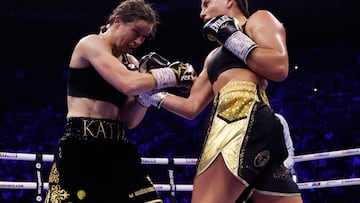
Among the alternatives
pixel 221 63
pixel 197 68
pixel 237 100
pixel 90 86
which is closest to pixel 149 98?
pixel 90 86

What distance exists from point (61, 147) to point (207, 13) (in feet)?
2.62

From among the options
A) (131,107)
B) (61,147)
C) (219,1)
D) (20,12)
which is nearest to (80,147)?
(61,147)

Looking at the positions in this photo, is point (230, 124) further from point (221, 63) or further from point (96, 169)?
point (96, 169)

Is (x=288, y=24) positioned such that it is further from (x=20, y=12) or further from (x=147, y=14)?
(x=147, y=14)

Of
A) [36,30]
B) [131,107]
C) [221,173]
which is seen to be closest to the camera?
[221,173]

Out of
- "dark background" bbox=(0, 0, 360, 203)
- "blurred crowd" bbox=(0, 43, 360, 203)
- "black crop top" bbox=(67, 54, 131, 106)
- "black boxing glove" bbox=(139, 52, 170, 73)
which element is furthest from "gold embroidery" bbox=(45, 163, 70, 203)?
"dark background" bbox=(0, 0, 360, 203)

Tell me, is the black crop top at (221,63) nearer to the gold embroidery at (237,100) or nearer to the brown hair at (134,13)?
the gold embroidery at (237,100)

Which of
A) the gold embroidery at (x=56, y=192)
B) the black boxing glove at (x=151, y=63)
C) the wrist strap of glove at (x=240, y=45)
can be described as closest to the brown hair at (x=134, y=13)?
the black boxing glove at (x=151, y=63)

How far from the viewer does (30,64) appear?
8.01 metres

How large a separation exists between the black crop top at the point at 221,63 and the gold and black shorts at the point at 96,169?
1.45 ft

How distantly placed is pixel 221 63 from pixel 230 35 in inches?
5.9

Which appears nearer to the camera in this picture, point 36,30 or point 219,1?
point 219,1

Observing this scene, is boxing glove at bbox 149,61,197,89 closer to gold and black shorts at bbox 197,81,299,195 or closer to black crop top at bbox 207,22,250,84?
black crop top at bbox 207,22,250,84

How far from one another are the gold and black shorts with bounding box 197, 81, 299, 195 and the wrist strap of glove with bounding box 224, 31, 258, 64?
0.11 meters
